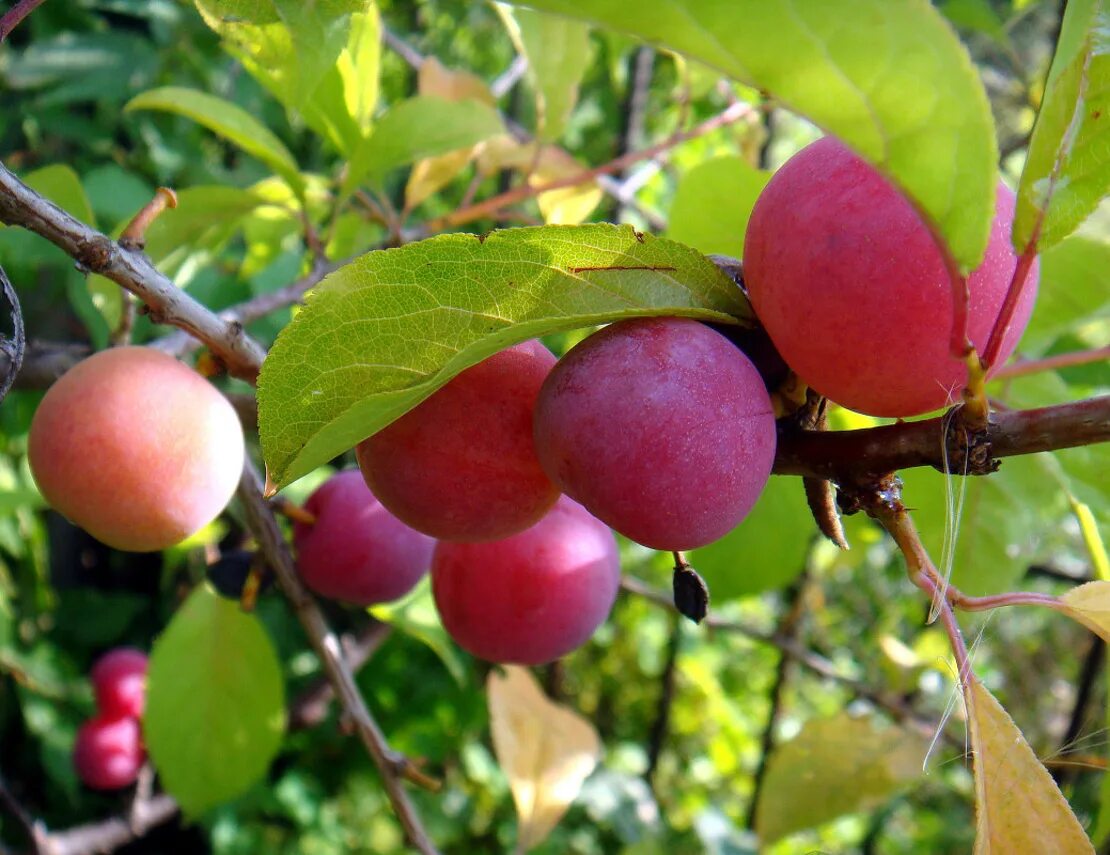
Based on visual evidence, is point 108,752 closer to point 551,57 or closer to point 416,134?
point 416,134

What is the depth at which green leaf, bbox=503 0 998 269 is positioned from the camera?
329mm

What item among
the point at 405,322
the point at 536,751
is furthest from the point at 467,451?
the point at 536,751

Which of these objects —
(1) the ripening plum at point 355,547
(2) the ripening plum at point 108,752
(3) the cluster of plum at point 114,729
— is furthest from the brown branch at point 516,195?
(2) the ripening plum at point 108,752

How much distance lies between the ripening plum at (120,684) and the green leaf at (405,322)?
1.31 meters

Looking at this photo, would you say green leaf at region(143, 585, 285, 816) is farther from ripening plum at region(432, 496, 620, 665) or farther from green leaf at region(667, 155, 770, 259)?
green leaf at region(667, 155, 770, 259)

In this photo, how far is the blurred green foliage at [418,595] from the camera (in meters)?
0.85

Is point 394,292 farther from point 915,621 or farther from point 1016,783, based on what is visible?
point 915,621

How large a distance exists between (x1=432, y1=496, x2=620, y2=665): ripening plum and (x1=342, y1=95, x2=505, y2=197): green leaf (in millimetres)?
415

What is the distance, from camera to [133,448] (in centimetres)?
57

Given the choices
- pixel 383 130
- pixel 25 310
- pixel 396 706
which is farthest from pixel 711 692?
pixel 383 130

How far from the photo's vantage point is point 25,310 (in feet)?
5.60

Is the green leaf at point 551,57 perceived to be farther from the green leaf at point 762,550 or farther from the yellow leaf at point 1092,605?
the yellow leaf at point 1092,605

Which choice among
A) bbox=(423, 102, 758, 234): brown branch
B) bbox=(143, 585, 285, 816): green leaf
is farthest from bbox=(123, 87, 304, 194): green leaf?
bbox=(143, 585, 285, 816): green leaf

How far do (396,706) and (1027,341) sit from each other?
1.33 metres
